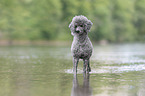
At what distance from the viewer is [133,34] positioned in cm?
9400

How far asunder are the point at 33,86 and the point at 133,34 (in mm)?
86342

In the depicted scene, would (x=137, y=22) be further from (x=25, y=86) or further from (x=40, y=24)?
(x=25, y=86)

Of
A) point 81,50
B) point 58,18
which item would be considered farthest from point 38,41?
point 81,50

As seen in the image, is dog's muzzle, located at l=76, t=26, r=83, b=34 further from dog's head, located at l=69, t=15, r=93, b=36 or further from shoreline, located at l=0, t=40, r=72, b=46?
shoreline, located at l=0, t=40, r=72, b=46

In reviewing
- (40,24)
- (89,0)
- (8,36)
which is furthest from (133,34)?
(8,36)

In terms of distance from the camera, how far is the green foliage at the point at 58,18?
71.6 meters

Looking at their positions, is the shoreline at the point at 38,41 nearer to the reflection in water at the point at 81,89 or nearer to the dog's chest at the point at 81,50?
the dog's chest at the point at 81,50

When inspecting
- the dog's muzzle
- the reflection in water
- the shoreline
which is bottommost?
the reflection in water

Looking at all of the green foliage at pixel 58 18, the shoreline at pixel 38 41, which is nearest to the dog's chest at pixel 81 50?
the shoreline at pixel 38 41

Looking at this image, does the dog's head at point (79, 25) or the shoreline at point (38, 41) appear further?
the shoreline at point (38, 41)

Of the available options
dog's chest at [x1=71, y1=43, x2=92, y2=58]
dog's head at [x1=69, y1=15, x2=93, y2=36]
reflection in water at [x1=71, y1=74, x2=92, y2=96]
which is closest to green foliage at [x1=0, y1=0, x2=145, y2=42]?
dog's chest at [x1=71, y1=43, x2=92, y2=58]

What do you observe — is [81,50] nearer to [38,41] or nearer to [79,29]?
[79,29]

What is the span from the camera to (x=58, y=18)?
76562mm

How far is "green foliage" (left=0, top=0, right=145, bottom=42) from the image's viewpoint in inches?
2820
